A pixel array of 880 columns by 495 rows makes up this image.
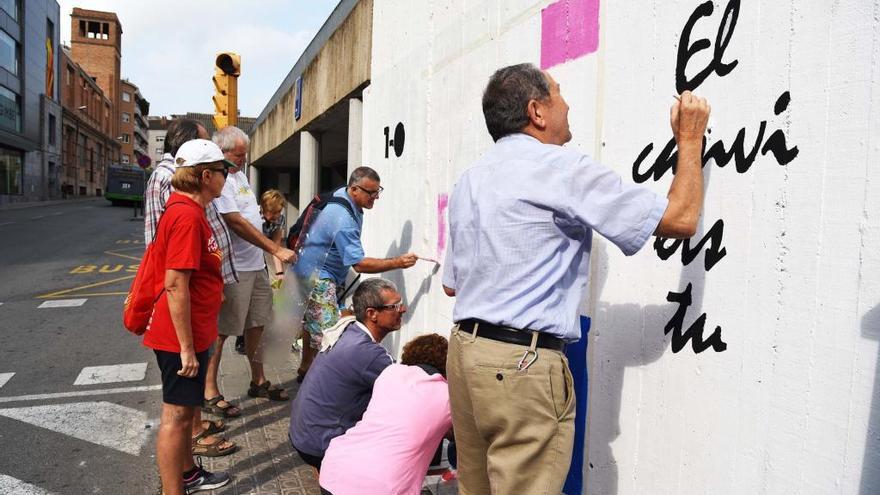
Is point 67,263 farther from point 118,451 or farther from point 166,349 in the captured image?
point 166,349

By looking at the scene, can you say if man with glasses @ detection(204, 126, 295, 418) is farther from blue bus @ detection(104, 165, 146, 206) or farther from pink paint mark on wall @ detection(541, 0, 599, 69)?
blue bus @ detection(104, 165, 146, 206)

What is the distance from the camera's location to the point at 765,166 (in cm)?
166

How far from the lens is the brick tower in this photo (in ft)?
223

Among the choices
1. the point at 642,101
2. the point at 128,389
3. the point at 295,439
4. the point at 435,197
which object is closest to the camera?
the point at 642,101

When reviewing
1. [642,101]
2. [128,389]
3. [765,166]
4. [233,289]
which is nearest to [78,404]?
[128,389]

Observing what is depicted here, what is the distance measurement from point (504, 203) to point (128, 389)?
14.5ft

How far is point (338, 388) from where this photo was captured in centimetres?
276

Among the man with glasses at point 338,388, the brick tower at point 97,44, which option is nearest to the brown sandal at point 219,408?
the man with glasses at point 338,388

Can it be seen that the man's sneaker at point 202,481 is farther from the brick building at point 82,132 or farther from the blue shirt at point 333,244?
the brick building at point 82,132

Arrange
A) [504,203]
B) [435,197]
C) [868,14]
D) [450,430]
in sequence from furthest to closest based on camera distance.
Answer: [435,197], [450,430], [504,203], [868,14]

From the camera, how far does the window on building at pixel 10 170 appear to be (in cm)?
3300

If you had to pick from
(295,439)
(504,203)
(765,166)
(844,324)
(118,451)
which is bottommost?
(118,451)

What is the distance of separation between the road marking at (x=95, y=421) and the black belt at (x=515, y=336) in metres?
2.99

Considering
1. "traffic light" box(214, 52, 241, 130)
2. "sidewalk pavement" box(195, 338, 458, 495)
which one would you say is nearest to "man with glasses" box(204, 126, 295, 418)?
"sidewalk pavement" box(195, 338, 458, 495)
